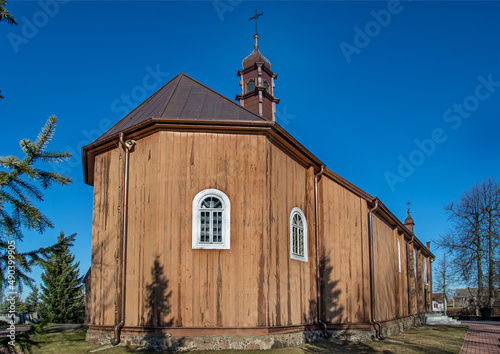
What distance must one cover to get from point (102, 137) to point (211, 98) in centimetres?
354

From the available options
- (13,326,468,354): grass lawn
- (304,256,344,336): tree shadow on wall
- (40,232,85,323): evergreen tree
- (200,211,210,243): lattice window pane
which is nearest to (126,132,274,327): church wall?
(200,211,210,243): lattice window pane

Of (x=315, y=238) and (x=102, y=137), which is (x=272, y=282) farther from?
(x=102, y=137)

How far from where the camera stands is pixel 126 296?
11406 mm

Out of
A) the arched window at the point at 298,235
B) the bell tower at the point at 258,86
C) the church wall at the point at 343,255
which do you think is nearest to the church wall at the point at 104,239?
the arched window at the point at 298,235

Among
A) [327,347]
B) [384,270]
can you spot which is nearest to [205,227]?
[327,347]

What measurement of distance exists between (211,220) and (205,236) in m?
0.44

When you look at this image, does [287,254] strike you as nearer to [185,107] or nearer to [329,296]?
[329,296]

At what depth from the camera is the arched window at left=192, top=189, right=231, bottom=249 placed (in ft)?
36.4

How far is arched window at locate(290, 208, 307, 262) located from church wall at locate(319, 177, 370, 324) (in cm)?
115

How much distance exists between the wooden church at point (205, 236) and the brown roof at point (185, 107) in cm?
6

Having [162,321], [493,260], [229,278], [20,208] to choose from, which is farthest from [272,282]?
[493,260]

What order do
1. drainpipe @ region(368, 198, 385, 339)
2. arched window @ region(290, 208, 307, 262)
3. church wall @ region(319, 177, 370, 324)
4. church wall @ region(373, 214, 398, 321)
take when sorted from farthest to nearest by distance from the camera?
church wall @ region(373, 214, 398, 321)
drainpipe @ region(368, 198, 385, 339)
church wall @ region(319, 177, 370, 324)
arched window @ region(290, 208, 307, 262)

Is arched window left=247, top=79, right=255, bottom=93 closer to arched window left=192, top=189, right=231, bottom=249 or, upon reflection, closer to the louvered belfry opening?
the louvered belfry opening

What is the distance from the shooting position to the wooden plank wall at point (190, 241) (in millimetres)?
10812
